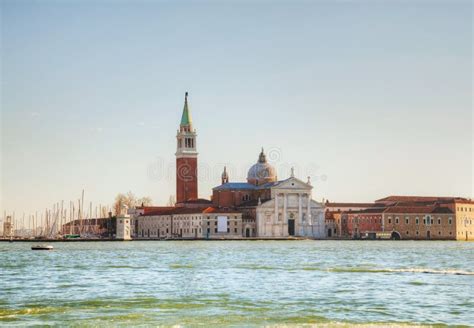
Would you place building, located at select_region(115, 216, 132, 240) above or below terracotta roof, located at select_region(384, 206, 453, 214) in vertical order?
below

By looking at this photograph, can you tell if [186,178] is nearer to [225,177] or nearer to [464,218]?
[225,177]

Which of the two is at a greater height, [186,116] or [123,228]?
[186,116]

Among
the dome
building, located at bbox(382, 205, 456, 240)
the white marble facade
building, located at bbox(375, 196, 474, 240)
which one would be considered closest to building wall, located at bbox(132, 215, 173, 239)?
the white marble facade

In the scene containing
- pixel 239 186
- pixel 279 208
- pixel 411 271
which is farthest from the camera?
pixel 239 186

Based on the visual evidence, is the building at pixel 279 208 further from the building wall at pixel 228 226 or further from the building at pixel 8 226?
the building at pixel 8 226

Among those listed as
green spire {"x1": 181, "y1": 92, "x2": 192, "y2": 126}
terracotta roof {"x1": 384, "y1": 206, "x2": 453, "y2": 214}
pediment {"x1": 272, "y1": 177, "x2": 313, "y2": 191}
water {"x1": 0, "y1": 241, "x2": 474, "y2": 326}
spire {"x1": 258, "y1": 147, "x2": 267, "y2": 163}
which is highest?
green spire {"x1": 181, "y1": 92, "x2": 192, "y2": 126}

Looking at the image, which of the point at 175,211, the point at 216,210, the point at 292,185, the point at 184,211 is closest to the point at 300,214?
the point at 292,185

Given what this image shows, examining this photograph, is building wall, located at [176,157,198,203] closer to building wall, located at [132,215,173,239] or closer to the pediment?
building wall, located at [132,215,173,239]
